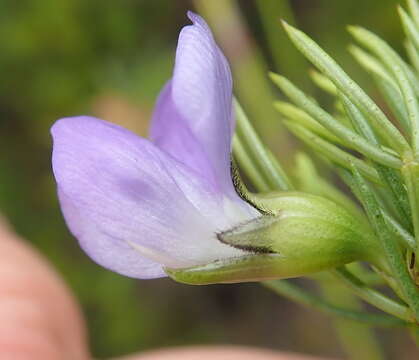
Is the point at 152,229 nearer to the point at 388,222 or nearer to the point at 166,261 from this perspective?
the point at 166,261

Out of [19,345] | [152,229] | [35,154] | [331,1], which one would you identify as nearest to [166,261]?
[152,229]

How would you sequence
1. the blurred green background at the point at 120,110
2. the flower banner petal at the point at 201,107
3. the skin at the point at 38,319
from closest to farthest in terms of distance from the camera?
the flower banner petal at the point at 201,107
the skin at the point at 38,319
the blurred green background at the point at 120,110

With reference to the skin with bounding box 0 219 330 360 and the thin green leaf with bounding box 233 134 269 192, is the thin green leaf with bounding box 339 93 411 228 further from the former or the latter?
the skin with bounding box 0 219 330 360

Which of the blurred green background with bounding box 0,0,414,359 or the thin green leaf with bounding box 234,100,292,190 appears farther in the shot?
the blurred green background with bounding box 0,0,414,359

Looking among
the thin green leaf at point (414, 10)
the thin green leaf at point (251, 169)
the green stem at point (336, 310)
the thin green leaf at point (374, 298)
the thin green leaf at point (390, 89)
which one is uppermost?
the thin green leaf at point (414, 10)

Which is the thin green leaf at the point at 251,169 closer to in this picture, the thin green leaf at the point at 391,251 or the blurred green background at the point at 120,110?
the thin green leaf at the point at 391,251

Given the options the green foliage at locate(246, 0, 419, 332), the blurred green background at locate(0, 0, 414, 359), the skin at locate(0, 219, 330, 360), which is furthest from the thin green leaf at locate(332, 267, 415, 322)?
the blurred green background at locate(0, 0, 414, 359)

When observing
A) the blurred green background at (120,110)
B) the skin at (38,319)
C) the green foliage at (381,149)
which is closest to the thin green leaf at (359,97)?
the green foliage at (381,149)
